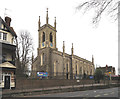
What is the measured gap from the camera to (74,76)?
127 feet

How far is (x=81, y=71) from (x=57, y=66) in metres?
15.5

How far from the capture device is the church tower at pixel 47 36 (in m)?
54.6

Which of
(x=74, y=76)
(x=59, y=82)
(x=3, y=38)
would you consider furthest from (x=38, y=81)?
(x=74, y=76)

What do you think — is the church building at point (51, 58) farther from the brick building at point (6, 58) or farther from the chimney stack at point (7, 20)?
the brick building at point (6, 58)

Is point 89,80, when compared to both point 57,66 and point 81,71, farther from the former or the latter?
point 81,71

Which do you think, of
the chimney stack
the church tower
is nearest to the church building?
the church tower

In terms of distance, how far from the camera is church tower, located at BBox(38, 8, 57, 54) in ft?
179

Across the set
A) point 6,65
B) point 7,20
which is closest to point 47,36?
point 7,20

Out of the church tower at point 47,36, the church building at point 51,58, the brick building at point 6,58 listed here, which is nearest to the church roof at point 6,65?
the brick building at point 6,58

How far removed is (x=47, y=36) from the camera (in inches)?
2153

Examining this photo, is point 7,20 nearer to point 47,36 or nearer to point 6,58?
point 6,58

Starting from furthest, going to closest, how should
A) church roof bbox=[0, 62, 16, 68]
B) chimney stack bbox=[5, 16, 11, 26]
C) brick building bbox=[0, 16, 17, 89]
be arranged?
chimney stack bbox=[5, 16, 11, 26] → brick building bbox=[0, 16, 17, 89] → church roof bbox=[0, 62, 16, 68]

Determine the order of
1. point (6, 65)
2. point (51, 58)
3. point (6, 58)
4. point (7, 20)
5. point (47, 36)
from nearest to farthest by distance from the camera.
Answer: point (6, 65) < point (6, 58) < point (7, 20) < point (51, 58) < point (47, 36)

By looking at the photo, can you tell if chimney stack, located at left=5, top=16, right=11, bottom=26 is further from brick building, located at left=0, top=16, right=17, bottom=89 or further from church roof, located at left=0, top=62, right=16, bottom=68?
church roof, located at left=0, top=62, right=16, bottom=68
